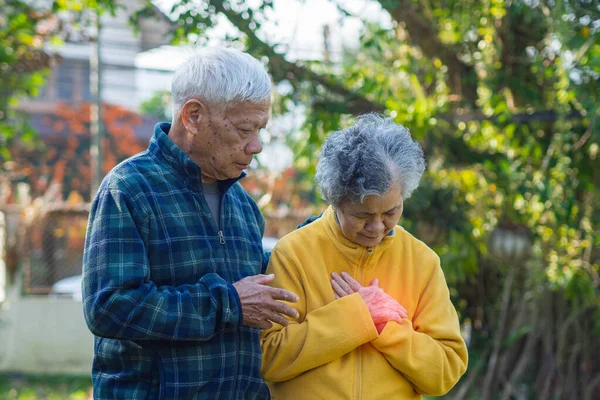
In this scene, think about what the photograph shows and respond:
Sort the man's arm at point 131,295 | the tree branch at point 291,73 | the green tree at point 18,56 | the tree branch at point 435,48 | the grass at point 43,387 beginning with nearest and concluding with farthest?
1. the man's arm at point 131,295
2. the tree branch at point 291,73
3. the tree branch at point 435,48
4. the green tree at point 18,56
5. the grass at point 43,387

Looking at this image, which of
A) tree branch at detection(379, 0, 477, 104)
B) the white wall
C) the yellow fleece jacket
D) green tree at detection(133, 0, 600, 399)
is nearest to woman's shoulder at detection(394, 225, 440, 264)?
the yellow fleece jacket

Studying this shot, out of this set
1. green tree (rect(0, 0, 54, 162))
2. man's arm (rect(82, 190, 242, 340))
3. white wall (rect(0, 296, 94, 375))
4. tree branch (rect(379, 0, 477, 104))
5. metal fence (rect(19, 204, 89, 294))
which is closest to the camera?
man's arm (rect(82, 190, 242, 340))

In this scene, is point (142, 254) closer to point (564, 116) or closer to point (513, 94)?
point (564, 116)

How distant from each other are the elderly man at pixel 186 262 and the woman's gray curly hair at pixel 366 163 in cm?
22

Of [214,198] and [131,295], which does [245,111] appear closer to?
[214,198]

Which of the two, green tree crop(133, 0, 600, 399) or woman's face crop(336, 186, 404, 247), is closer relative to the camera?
woman's face crop(336, 186, 404, 247)

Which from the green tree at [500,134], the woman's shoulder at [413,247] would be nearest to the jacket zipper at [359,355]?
the woman's shoulder at [413,247]

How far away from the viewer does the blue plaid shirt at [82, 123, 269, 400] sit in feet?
6.59

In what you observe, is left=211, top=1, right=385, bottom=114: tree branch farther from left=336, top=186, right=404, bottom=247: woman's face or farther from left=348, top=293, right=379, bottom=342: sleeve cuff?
left=348, top=293, right=379, bottom=342: sleeve cuff

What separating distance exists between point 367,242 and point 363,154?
25 centimetres

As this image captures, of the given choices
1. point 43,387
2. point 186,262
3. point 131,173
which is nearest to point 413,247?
point 186,262

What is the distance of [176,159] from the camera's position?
2221 millimetres

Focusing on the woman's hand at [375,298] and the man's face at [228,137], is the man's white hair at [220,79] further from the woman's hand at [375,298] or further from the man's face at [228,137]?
the woman's hand at [375,298]

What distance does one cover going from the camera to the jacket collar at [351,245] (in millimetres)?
2256
